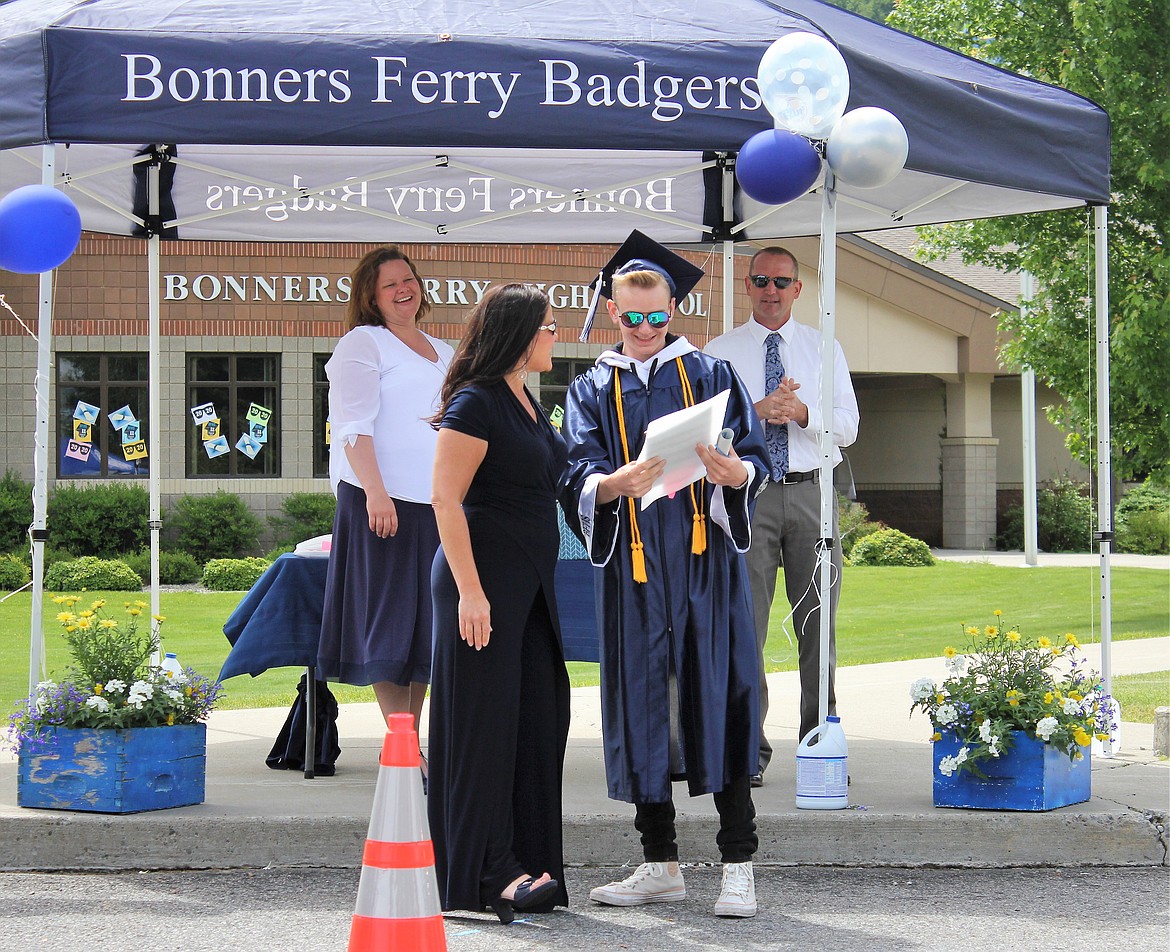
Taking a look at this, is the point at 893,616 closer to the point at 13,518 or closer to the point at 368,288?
the point at 13,518

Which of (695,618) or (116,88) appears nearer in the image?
(695,618)

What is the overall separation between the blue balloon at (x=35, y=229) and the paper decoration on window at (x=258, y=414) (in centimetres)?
1735

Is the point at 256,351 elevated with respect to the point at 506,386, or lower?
elevated

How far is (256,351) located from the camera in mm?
22656

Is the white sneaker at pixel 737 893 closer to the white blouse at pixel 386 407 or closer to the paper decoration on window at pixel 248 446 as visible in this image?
the white blouse at pixel 386 407

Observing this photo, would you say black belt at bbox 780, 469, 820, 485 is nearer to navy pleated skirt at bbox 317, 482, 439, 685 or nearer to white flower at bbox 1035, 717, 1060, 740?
white flower at bbox 1035, 717, 1060, 740

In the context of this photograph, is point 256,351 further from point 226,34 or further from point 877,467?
point 226,34

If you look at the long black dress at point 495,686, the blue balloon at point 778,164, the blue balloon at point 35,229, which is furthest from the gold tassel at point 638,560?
the blue balloon at point 35,229

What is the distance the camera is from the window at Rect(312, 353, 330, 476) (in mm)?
23000

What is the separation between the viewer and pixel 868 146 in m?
5.59

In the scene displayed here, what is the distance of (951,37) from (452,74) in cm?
1332

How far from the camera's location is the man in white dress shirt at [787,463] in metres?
6.58

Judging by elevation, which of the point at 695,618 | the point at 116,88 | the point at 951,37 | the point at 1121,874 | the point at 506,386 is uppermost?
the point at 951,37

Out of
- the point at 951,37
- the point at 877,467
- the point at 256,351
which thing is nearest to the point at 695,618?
the point at 951,37
